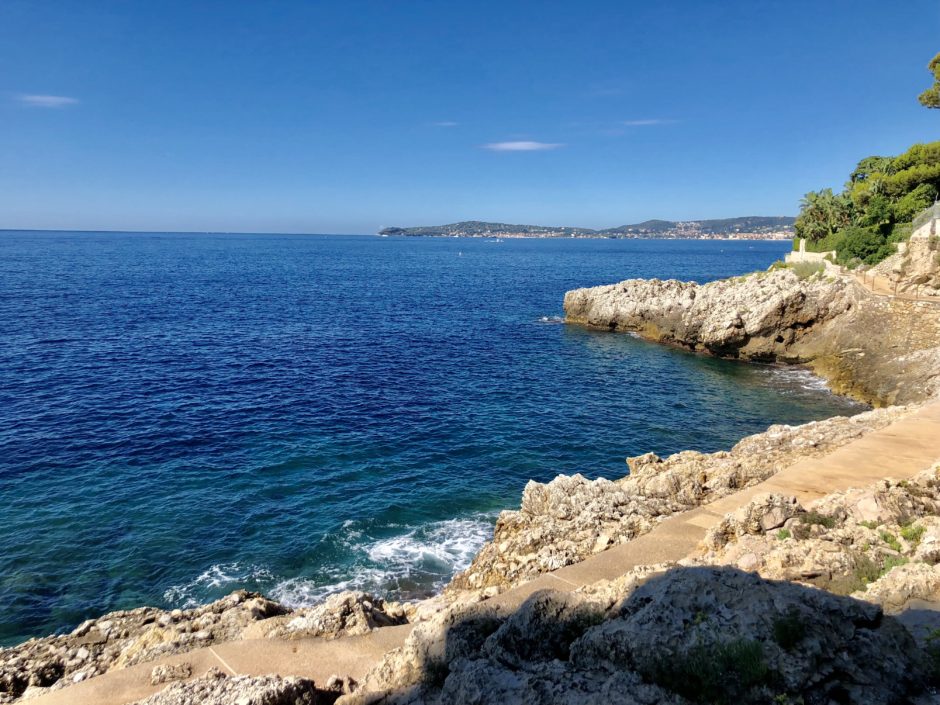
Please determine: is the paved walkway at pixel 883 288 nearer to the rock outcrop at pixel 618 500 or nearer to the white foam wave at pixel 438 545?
the rock outcrop at pixel 618 500

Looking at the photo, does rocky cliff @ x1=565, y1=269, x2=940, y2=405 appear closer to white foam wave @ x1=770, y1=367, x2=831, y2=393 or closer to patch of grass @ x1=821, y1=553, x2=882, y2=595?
white foam wave @ x1=770, y1=367, x2=831, y2=393

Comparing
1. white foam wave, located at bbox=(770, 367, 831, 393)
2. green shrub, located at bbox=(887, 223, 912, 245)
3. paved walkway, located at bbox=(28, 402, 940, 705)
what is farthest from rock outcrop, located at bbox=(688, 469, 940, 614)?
green shrub, located at bbox=(887, 223, 912, 245)

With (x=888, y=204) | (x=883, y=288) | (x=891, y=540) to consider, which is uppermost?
(x=888, y=204)

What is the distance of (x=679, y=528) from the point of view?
14.6 meters

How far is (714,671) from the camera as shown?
625cm

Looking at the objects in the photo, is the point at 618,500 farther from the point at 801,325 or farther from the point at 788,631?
the point at 801,325

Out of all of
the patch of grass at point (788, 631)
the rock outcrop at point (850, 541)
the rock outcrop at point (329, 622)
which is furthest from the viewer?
the rock outcrop at point (329, 622)

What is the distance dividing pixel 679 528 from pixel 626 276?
117053mm

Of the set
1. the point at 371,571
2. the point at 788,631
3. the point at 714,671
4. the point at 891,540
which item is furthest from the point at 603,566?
the point at 371,571

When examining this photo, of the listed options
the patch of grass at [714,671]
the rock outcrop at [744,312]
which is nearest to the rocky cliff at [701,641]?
the patch of grass at [714,671]

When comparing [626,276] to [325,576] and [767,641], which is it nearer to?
[325,576]

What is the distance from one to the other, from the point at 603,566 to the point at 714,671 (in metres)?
6.81

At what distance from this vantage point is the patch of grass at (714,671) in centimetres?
613

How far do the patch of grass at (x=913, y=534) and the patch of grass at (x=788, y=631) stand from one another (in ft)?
20.5
